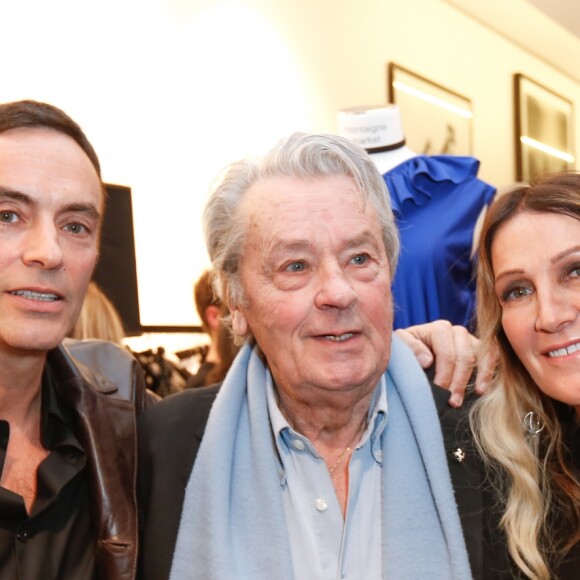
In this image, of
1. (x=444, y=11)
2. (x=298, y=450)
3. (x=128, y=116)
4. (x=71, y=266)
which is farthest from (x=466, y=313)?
(x=444, y=11)

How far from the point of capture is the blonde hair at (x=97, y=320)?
12.7 ft

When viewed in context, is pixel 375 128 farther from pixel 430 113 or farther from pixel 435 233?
pixel 430 113

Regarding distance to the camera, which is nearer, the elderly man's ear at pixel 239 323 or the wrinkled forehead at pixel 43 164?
the wrinkled forehead at pixel 43 164

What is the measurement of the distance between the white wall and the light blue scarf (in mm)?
2247

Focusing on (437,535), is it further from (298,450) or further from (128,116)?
(128,116)

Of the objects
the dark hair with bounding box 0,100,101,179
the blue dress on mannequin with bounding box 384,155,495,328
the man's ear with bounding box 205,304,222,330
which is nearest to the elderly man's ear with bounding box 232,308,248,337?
the dark hair with bounding box 0,100,101,179

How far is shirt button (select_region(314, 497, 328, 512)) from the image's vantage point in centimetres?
208

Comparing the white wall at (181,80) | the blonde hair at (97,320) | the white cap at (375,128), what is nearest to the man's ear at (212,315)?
the white wall at (181,80)

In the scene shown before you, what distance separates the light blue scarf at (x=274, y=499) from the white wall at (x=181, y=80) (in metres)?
2.25

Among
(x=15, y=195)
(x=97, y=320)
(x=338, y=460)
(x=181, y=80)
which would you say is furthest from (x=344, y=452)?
(x=181, y=80)

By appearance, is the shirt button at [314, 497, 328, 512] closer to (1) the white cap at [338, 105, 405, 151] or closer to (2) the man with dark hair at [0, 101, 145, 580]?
(2) the man with dark hair at [0, 101, 145, 580]

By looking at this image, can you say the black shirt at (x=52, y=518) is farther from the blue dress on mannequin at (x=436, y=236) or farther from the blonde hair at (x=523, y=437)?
the blue dress on mannequin at (x=436, y=236)

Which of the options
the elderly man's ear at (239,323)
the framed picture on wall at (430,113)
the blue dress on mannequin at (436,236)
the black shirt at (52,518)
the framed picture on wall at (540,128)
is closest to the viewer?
the black shirt at (52,518)

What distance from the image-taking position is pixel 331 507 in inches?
82.0
